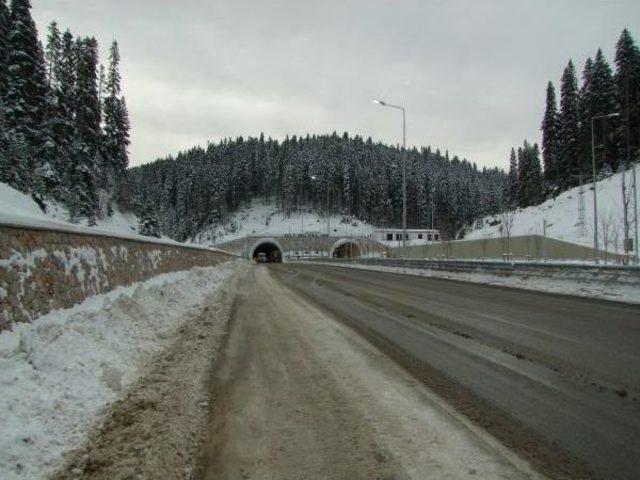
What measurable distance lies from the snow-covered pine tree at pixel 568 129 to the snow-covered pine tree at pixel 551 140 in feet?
4.35

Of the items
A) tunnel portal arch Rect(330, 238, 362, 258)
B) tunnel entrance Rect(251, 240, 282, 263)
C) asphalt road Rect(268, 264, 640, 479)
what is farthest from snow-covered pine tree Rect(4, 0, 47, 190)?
tunnel portal arch Rect(330, 238, 362, 258)

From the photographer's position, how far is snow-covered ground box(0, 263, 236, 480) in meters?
3.62

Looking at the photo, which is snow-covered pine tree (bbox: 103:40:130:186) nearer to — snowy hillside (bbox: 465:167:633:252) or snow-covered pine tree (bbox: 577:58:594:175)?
snowy hillside (bbox: 465:167:633:252)

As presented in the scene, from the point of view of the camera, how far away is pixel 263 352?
7648mm

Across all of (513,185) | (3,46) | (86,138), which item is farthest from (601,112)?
(3,46)

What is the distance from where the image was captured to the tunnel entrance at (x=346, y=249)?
4199 inches

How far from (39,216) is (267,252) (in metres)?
117

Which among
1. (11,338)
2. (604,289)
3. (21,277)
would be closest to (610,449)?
(11,338)

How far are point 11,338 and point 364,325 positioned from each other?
6.69m

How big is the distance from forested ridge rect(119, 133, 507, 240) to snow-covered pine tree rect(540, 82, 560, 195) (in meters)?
41.8

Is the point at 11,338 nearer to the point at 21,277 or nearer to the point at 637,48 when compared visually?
the point at 21,277

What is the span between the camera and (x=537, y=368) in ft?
21.2

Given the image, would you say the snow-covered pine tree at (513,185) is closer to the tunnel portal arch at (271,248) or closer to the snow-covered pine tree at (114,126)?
the tunnel portal arch at (271,248)

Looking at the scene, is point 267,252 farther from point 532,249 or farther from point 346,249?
point 532,249
